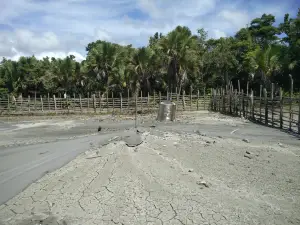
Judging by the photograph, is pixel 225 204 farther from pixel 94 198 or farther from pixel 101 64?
pixel 101 64

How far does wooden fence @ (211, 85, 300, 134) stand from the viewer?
40.4ft

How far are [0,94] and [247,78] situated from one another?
75.9 feet

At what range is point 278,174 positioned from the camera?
622 centimetres

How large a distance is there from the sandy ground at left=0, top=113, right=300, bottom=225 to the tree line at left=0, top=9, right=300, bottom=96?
18.9m

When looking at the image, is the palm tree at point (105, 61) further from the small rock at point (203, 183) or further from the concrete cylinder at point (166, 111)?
the small rock at point (203, 183)

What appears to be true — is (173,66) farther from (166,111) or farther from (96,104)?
(166,111)

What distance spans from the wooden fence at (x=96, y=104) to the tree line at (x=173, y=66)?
284 cm

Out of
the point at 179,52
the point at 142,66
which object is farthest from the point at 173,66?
the point at 142,66

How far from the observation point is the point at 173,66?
27.1m

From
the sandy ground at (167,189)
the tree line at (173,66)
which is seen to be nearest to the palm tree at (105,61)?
the tree line at (173,66)

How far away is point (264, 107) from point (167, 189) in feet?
35.5

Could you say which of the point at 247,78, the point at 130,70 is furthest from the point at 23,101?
the point at 247,78

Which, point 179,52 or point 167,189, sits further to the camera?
point 179,52

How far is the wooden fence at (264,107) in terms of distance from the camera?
12.3 meters
